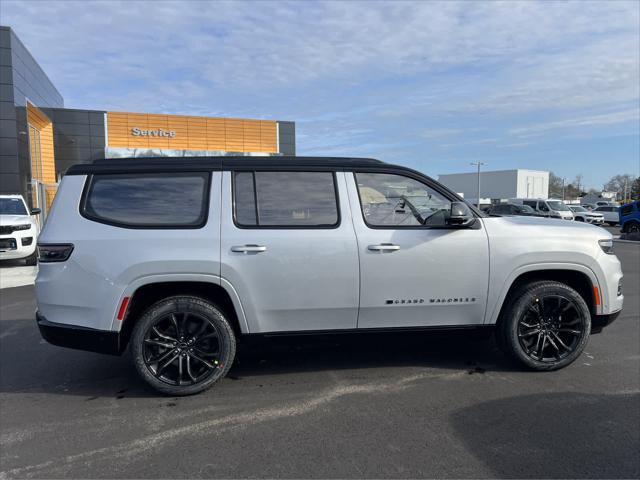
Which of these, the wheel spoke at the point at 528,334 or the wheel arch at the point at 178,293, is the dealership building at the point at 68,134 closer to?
the wheel arch at the point at 178,293

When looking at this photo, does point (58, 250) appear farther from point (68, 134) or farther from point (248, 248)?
point (68, 134)

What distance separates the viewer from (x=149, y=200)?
377 centimetres

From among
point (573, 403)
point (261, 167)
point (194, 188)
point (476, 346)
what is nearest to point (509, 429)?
point (573, 403)

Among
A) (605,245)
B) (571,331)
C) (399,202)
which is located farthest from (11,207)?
(605,245)

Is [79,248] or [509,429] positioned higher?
[79,248]

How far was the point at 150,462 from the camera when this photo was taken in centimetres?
289

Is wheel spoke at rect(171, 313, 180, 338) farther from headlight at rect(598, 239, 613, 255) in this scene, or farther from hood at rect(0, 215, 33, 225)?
hood at rect(0, 215, 33, 225)

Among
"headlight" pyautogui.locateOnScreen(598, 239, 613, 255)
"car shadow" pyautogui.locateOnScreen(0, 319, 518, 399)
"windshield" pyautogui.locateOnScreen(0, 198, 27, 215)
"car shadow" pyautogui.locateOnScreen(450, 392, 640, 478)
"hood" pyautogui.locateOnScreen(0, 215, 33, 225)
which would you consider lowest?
"car shadow" pyautogui.locateOnScreen(0, 319, 518, 399)

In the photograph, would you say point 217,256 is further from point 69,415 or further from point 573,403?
point 573,403

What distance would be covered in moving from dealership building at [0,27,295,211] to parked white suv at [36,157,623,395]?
21.4 m

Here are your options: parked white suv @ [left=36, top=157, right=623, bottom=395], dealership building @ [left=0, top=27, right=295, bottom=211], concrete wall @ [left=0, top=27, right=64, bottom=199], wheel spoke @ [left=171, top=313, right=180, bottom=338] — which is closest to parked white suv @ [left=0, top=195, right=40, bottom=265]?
parked white suv @ [left=36, top=157, right=623, bottom=395]

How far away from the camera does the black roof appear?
380 centimetres

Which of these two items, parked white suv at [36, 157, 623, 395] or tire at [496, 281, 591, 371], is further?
tire at [496, 281, 591, 371]

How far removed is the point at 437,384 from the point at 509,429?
0.85 metres
